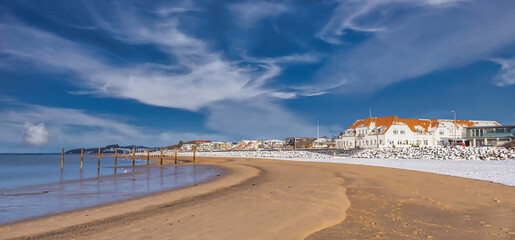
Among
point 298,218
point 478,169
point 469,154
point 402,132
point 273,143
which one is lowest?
point 273,143

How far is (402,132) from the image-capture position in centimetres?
7281

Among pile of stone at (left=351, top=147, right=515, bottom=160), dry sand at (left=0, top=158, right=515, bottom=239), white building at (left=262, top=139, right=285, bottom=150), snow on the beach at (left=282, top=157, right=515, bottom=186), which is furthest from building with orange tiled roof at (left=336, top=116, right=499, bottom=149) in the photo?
white building at (left=262, top=139, right=285, bottom=150)

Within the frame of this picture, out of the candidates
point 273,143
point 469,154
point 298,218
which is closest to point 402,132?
point 469,154

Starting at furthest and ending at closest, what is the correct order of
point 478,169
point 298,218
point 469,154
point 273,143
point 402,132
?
point 273,143 → point 402,132 → point 469,154 → point 478,169 → point 298,218

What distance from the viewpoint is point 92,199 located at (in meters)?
Answer: 12.4

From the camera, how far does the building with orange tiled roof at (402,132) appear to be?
235ft

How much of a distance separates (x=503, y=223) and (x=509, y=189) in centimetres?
654

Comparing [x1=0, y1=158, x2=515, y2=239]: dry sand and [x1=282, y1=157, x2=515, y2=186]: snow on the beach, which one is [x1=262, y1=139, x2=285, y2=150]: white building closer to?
[x1=282, y1=157, x2=515, y2=186]: snow on the beach

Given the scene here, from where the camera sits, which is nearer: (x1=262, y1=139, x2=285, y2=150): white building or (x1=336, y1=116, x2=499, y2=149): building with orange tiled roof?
(x1=336, y1=116, x2=499, y2=149): building with orange tiled roof

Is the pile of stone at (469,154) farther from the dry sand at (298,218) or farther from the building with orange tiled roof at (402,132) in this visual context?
the building with orange tiled roof at (402,132)

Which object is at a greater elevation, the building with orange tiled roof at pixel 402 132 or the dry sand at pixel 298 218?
the building with orange tiled roof at pixel 402 132

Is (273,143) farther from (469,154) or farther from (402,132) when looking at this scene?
A: (469,154)

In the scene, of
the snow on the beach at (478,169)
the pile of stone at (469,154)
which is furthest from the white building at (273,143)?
the snow on the beach at (478,169)

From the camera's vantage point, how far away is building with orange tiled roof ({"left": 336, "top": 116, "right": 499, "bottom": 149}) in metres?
71.7
